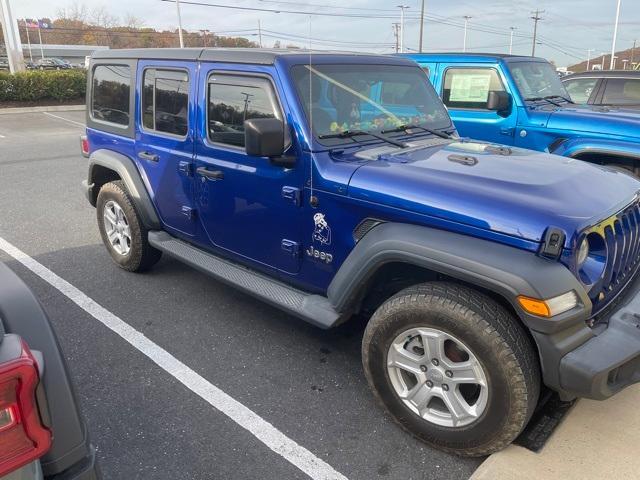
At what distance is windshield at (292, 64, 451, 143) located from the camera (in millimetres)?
3139

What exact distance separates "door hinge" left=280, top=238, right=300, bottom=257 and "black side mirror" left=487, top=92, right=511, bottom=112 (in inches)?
161

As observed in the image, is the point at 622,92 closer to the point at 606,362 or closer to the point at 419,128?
the point at 419,128

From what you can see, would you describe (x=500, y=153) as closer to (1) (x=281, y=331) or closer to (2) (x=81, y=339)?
(1) (x=281, y=331)

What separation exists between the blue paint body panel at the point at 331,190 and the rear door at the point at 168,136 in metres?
0.01

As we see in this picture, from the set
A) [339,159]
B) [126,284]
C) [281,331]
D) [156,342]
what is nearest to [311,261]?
[339,159]

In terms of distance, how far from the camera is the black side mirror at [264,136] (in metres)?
2.81

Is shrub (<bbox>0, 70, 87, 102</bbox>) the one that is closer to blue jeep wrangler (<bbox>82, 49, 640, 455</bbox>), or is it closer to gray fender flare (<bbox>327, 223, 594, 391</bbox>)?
blue jeep wrangler (<bbox>82, 49, 640, 455</bbox>)

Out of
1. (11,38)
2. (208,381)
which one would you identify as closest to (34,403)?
(208,381)

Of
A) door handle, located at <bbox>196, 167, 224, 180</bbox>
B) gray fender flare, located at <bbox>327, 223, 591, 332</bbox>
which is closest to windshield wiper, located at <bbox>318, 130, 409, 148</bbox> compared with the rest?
gray fender flare, located at <bbox>327, 223, 591, 332</bbox>

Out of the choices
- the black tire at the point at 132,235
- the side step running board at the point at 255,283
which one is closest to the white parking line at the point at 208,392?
the black tire at the point at 132,235

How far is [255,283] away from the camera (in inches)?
134

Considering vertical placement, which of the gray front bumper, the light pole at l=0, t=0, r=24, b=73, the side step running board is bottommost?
the side step running board

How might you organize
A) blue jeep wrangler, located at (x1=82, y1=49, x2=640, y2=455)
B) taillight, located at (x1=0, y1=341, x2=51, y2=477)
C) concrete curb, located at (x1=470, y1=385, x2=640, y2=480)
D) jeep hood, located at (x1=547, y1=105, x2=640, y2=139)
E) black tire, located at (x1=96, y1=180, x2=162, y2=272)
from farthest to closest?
1. jeep hood, located at (x1=547, y1=105, x2=640, y2=139)
2. black tire, located at (x1=96, y1=180, x2=162, y2=272)
3. concrete curb, located at (x1=470, y1=385, x2=640, y2=480)
4. blue jeep wrangler, located at (x1=82, y1=49, x2=640, y2=455)
5. taillight, located at (x1=0, y1=341, x2=51, y2=477)

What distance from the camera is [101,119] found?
4.80m
